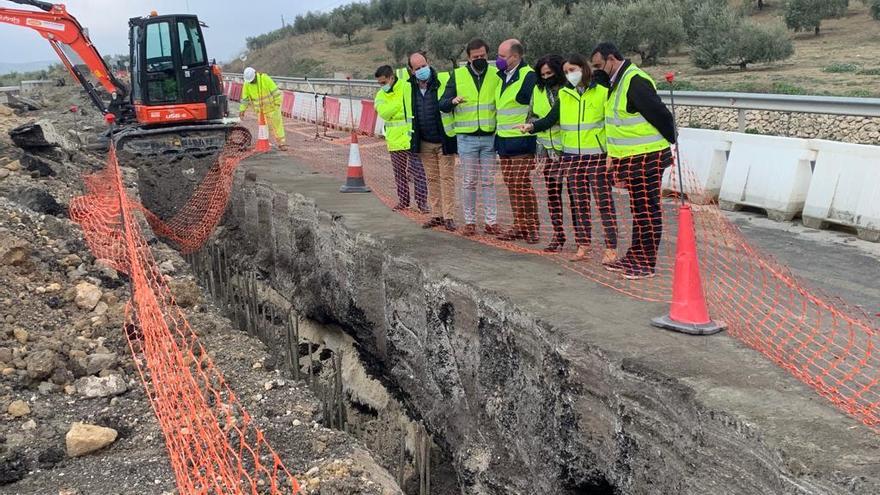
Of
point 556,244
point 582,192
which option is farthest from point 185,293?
point 582,192

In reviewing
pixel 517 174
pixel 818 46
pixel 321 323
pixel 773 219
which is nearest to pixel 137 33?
pixel 321 323

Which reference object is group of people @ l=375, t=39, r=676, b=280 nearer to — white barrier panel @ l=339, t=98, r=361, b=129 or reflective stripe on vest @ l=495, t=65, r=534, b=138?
reflective stripe on vest @ l=495, t=65, r=534, b=138

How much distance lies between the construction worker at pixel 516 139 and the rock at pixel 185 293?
3.53 m

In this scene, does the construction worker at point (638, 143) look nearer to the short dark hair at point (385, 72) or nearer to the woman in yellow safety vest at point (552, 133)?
the woman in yellow safety vest at point (552, 133)

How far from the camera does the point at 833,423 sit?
3.12 meters

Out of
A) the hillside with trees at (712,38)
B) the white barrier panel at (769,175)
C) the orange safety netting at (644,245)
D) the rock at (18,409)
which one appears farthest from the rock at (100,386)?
the hillside with trees at (712,38)

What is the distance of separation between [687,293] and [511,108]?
102 inches

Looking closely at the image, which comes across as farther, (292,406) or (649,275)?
(292,406)

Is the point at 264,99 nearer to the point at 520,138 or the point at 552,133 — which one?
the point at 520,138

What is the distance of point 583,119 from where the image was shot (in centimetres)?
570

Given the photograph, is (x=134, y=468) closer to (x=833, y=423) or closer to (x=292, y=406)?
(x=292, y=406)

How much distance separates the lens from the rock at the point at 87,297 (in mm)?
7336

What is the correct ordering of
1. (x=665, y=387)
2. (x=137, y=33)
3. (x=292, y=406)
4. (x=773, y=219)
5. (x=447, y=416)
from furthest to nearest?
1. (x=137, y=33)
2. (x=773, y=219)
3. (x=292, y=406)
4. (x=447, y=416)
5. (x=665, y=387)

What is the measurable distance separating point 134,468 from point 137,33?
11063mm
